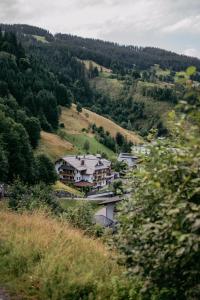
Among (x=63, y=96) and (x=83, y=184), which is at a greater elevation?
(x=63, y=96)

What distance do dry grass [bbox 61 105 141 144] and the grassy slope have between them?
12788cm

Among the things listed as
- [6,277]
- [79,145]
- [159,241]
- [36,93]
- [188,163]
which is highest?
[188,163]

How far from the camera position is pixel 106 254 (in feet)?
32.5

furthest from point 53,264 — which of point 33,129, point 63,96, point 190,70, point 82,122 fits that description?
point 63,96

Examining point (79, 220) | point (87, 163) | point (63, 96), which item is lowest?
point (87, 163)

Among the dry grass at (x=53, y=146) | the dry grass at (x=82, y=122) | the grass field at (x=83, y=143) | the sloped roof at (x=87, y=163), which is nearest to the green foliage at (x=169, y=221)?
the dry grass at (x=53, y=146)

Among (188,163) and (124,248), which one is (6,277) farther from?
(188,163)

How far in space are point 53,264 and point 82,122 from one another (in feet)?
482

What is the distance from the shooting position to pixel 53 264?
911 centimetres

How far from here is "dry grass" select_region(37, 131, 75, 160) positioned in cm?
11411

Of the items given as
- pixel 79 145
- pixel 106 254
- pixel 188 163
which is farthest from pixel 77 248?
pixel 79 145

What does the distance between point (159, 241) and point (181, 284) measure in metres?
0.68

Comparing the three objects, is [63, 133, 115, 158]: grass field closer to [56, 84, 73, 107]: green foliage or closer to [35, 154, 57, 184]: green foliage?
[56, 84, 73, 107]: green foliage

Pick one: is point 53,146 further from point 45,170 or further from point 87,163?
point 45,170
